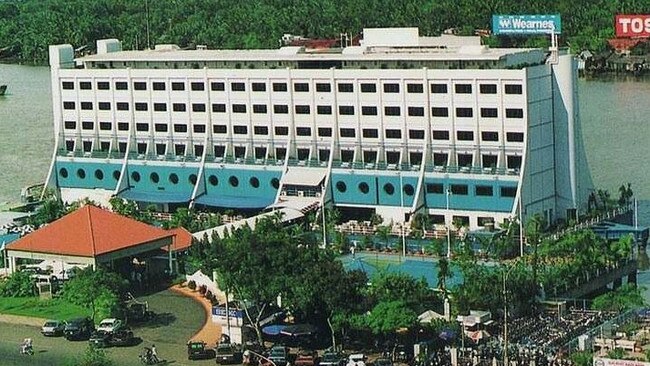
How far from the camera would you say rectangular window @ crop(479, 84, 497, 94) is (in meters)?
27.7

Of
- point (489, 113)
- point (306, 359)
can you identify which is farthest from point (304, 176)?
point (306, 359)

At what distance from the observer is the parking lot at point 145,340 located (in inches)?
793

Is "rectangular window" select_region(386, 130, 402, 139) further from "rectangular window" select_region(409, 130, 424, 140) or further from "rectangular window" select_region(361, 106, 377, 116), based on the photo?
"rectangular window" select_region(361, 106, 377, 116)

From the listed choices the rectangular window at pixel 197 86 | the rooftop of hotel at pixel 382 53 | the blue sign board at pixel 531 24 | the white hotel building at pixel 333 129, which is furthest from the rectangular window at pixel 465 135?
the rectangular window at pixel 197 86

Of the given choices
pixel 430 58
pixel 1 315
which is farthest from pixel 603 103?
pixel 1 315

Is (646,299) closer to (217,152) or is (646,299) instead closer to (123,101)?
(217,152)

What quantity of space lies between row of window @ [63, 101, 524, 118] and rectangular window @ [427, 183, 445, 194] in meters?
1.33

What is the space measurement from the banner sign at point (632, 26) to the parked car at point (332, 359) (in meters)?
47.2

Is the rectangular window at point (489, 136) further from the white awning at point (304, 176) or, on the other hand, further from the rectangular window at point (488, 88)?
the white awning at point (304, 176)

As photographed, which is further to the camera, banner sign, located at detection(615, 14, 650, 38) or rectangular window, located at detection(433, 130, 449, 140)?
banner sign, located at detection(615, 14, 650, 38)

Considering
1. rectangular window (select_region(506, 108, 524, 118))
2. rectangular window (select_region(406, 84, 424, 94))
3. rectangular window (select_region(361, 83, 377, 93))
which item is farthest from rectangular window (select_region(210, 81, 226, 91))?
rectangular window (select_region(506, 108, 524, 118))

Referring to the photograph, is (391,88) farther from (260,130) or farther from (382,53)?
(260,130)

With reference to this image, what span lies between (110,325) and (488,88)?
9610mm

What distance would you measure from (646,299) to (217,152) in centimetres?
1042
